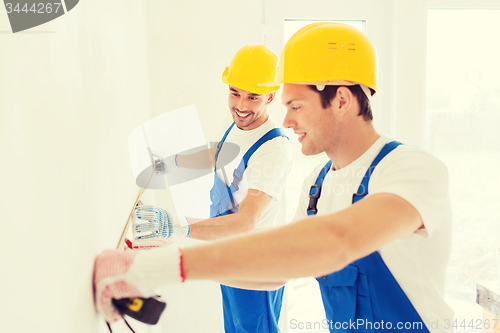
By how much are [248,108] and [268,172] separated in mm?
360

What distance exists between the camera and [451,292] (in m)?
2.34

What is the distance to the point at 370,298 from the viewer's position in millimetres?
915

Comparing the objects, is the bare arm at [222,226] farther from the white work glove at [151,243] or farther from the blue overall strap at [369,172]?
the blue overall strap at [369,172]

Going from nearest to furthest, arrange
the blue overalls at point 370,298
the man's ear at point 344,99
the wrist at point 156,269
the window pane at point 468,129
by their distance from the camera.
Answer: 1. the wrist at point 156,269
2. the blue overalls at point 370,298
3. the man's ear at point 344,99
4. the window pane at point 468,129

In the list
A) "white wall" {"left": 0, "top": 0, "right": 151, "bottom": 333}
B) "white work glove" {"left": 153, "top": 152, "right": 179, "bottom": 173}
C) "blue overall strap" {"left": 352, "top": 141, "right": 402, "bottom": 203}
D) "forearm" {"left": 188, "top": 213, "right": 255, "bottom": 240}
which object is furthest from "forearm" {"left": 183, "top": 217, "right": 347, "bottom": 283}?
"white work glove" {"left": 153, "top": 152, "right": 179, "bottom": 173}

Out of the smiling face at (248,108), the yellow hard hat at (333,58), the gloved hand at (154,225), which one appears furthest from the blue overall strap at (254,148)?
the yellow hard hat at (333,58)

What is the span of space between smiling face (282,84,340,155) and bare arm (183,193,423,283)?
1.31ft

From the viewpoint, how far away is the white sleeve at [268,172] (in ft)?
4.69

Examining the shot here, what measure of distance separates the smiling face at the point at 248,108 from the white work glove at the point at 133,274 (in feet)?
3.59

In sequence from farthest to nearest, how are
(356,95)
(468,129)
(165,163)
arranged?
(468,129)
(165,163)
(356,95)

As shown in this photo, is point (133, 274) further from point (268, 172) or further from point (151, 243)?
point (268, 172)

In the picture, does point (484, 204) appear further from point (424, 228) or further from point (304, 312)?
point (424, 228)

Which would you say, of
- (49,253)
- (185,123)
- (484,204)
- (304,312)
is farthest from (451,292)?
(49,253)

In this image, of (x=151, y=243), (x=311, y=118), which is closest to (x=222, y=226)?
(x=151, y=243)
